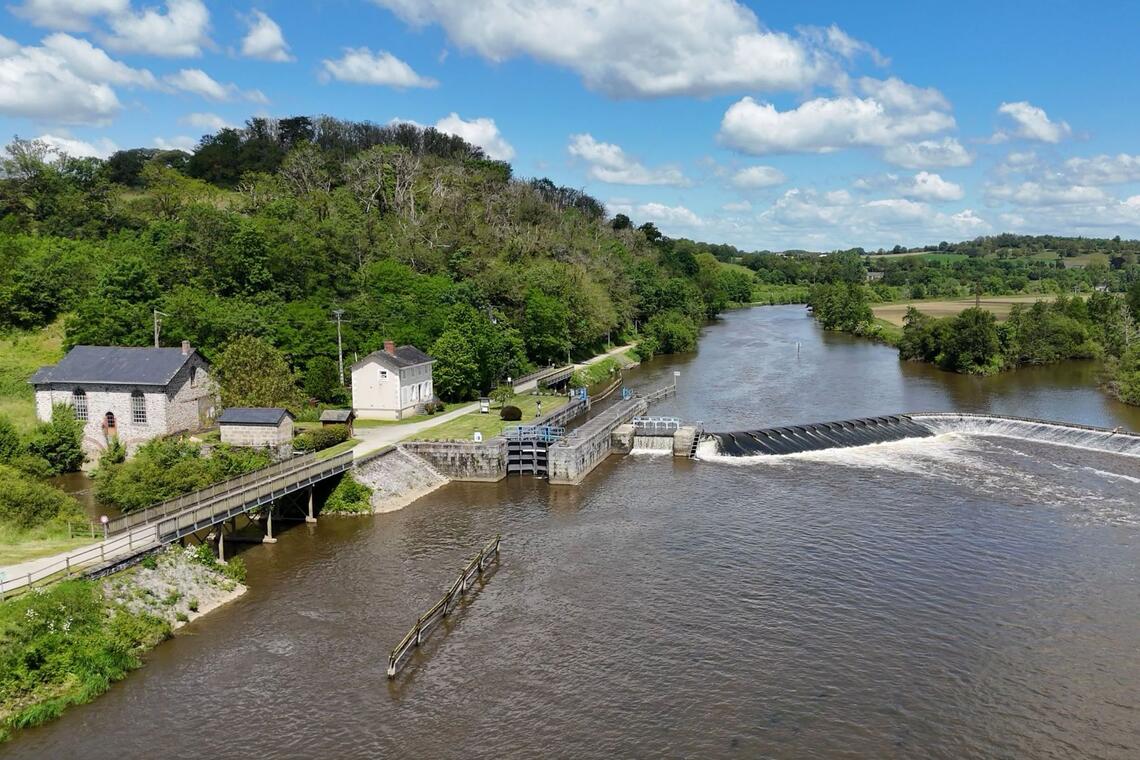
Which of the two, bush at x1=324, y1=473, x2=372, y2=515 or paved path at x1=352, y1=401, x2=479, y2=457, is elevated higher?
paved path at x1=352, y1=401, x2=479, y2=457

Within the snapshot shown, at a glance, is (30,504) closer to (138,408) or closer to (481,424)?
(138,408)

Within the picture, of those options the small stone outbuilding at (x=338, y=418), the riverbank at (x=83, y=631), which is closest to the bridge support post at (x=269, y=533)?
the riverbank at (x=83, y=631)

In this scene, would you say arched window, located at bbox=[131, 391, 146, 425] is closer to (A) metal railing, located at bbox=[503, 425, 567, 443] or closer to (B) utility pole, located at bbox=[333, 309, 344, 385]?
(B) utility pole, located at bbox=[333, 309, 344, 385]

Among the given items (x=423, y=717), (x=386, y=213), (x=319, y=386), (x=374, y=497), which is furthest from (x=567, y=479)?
(x=386, y=213)

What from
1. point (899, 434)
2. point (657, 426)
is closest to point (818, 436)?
point (899, 434)

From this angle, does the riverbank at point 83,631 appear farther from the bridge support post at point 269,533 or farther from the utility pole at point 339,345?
the utility pole at point 339,345

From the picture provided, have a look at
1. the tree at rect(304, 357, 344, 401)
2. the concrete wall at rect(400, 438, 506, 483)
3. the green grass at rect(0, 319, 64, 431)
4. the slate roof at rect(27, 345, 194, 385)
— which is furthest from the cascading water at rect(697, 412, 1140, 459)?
the green grass at rect(0, 319, 64, 431)
